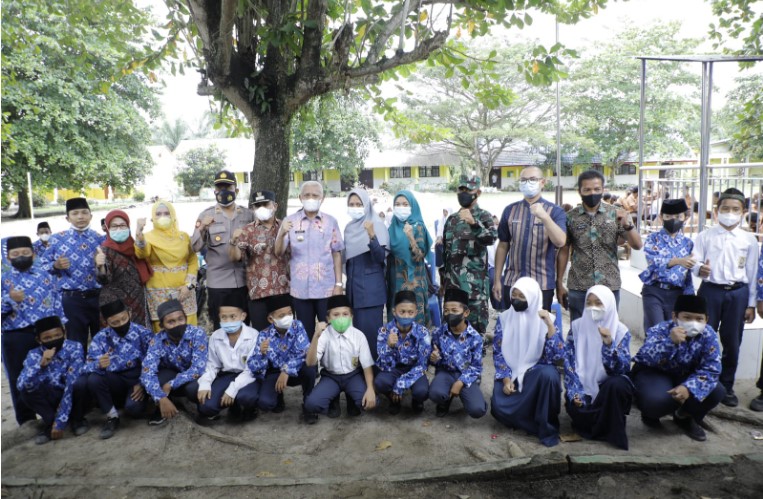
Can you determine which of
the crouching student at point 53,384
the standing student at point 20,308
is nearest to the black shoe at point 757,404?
the crouching student at point 53,384

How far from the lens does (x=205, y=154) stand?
33.2m

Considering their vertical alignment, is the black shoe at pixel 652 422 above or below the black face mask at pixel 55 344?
below

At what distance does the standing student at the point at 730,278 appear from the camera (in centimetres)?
420

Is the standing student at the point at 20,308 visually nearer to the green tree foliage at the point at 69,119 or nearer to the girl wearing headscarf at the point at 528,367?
the girl wearing headscarf at the point at 528,367

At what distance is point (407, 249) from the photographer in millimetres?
4684

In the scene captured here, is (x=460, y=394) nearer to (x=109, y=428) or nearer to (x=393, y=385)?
(x=393, y=385)

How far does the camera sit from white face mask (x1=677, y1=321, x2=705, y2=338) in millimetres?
3604

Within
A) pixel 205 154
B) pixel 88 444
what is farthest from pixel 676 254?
pixel 205 154

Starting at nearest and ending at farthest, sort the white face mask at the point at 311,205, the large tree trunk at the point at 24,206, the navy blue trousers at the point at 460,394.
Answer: the navy blue trousers at the point at 460,394, the white face mask at the point at 311,205, the large tree trunk at the point at 24,206

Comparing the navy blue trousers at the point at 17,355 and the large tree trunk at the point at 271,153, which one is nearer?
the navy blue trousers at the point at 17,355

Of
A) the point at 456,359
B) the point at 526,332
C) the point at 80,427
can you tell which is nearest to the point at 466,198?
the point at 526,332

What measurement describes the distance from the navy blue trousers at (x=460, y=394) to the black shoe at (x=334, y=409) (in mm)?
797

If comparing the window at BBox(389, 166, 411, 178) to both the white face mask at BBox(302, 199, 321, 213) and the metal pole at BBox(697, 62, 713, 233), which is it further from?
the white face mask at BBox(302, 199, 321, 213)

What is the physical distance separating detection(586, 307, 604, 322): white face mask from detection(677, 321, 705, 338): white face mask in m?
0.54
